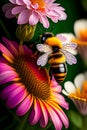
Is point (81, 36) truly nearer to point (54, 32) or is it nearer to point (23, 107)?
point (54, 32)

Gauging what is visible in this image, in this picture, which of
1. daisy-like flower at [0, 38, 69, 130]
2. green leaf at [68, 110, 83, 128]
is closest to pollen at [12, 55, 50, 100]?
daisy-like flower at [0, 38, 69, 130]

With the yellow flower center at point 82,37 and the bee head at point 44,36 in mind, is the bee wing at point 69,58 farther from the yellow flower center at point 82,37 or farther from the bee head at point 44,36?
the yellow flower center at point 82,37

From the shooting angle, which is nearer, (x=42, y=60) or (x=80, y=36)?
(x=42, y=60)

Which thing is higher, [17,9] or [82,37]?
[17,9]

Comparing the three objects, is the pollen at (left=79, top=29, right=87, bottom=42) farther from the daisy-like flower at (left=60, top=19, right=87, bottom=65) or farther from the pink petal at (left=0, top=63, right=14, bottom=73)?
the pink petal at (left=0, top=63, right=14, bottom=73)

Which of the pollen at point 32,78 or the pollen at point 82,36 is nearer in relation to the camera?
the pollen at point 32,78

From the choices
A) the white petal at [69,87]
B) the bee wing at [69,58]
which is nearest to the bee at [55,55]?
the bee wing at [69,58]

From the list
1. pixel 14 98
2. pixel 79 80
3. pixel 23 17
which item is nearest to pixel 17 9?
pixel 23 17
